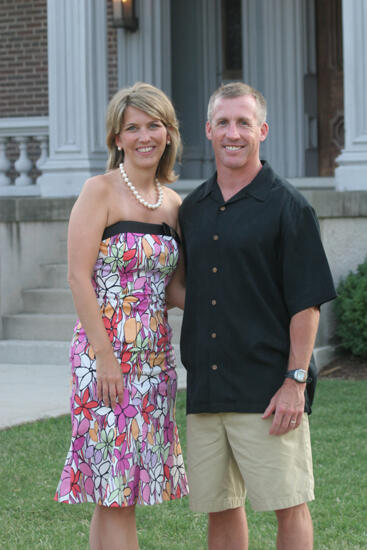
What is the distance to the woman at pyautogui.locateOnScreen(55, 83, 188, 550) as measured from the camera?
3.12 metres

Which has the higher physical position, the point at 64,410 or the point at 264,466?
the point at 264,466

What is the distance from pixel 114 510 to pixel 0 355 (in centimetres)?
563

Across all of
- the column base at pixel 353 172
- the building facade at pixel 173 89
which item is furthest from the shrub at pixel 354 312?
the column base at pixel 353 172

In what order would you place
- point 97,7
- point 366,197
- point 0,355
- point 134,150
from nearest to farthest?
1. point 134,150
2. point 366,197
3. point 0,355
4. point 97,7

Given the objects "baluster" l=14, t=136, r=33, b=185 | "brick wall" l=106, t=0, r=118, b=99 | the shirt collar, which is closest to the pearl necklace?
the shirt collar

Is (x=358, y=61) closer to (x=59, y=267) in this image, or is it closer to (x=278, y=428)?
(x=59, y=267)

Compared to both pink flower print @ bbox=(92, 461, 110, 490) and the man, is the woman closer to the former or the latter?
pink flower print @ bbox=(92, 461, 110, 490)

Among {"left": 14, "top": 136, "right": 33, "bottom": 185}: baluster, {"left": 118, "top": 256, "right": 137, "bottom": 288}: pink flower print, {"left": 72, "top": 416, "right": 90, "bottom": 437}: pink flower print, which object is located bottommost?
{"left": 72, "top": 416, "right": 90, "bottom": 437}: pink flower print

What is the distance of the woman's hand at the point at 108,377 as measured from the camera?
122 inches

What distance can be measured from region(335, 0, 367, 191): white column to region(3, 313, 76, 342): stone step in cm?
282

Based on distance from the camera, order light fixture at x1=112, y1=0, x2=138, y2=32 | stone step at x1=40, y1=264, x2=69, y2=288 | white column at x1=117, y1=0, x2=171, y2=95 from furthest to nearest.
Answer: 1. white column at x1=117, y1=0, x2=171, y2=95
2. light fixture at x1=112, y1=0, x2=138, y2=32
3. stone step at x1=40, y1=264, x2=69, y2=288

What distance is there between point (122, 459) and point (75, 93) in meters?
6.84

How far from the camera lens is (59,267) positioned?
9.07 meters

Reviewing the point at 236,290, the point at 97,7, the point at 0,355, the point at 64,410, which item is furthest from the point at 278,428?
the point at 97,7
